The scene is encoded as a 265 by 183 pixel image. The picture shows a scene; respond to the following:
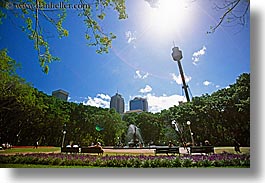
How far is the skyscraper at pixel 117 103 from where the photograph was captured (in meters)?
3.25

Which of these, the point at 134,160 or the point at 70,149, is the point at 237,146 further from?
the point at 70,149

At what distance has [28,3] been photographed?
10.8ft

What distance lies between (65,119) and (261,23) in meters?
2.06

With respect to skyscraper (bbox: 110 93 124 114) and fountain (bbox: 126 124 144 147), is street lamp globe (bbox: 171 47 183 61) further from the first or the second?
fountain (bbox: 126 124 144 147)

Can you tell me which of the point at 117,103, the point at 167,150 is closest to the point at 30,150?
the point at 117,103

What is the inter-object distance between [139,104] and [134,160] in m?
0.54

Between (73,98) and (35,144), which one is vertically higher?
(73,98)

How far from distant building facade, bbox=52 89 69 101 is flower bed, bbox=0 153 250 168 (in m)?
0.55

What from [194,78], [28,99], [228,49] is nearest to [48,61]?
[28,99]

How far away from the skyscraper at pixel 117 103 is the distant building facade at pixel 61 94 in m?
0.44

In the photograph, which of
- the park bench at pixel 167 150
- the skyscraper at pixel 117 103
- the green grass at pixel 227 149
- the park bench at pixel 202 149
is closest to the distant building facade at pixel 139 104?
the skyscraper at pixel 117 103

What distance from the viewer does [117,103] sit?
129 inches

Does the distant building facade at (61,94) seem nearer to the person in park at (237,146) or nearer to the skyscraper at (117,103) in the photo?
the skyscraper at (117,103)

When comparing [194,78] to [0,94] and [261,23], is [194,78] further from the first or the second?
[0,94]
